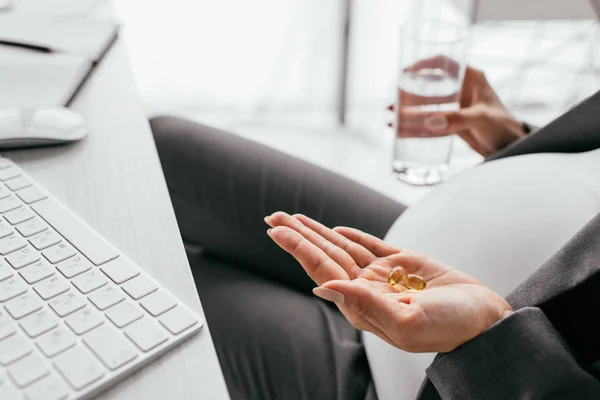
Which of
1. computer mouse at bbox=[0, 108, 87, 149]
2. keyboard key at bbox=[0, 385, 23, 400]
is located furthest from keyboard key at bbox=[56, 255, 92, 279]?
computer mouse at bbox=[0, 108, 87, 149]

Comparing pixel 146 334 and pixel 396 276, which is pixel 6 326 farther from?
pixel 396 276

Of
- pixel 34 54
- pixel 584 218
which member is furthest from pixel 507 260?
pixel 34 54

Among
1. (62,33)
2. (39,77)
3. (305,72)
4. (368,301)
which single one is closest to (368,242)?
(368,301)

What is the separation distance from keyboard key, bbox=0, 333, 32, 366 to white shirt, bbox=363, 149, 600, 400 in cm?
38

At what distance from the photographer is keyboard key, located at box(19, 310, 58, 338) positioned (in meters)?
0.42

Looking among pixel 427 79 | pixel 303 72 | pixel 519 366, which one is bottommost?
pixel 303 72

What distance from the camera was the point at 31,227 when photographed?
1.71ft

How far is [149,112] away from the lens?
7.06 feet

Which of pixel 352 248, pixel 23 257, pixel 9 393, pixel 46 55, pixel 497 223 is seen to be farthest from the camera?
pixel 46 55

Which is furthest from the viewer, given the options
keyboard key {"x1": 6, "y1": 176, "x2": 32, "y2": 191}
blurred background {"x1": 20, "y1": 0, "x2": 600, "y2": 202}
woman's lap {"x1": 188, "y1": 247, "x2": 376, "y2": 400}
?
blurred background {"x1": 20, "y1": 0, "x2": 600, "y2": 202}

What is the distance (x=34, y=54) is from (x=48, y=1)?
0.23 m

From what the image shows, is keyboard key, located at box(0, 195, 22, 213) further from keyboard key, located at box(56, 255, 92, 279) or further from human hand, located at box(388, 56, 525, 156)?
human hand, located at box(388, 56, 525, 156)

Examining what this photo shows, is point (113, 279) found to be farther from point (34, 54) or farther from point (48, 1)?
point (48, 1)

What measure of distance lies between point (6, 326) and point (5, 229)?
0.39ft
